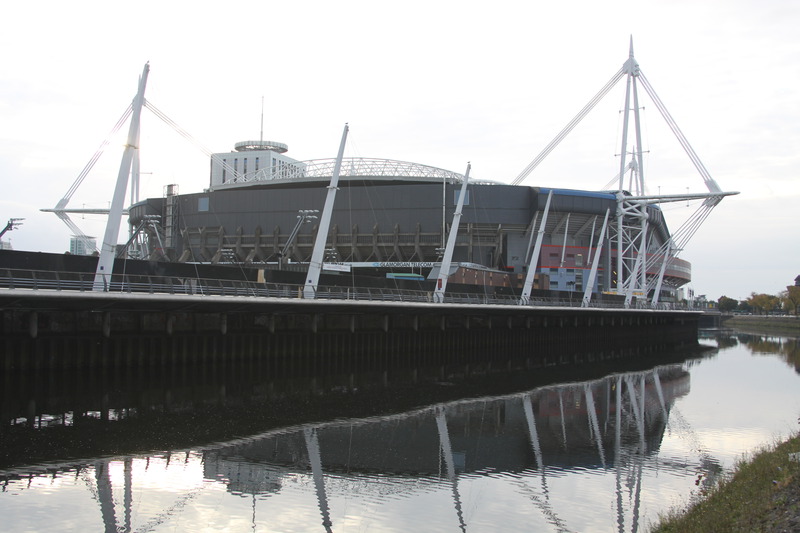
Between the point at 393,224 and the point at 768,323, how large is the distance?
10777 centimetres

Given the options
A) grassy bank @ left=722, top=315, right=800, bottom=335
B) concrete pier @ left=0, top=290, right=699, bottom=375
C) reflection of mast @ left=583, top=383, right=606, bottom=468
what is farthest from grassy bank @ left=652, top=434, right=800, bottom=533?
grassy bank @ left=722, top=315, right=800, bottom=335

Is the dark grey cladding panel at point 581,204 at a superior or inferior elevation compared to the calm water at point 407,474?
superior

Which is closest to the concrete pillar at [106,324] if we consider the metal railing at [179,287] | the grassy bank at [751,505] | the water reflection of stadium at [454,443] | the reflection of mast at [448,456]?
the metal railing at [179,287]


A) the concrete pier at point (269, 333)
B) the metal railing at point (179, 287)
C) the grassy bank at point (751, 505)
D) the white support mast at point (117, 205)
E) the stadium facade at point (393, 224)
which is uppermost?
the stadium facade at point (393, 224)

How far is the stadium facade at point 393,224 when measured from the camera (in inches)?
4213

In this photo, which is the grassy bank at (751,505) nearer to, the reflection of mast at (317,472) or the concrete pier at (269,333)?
the reflection of mast at (317,472)

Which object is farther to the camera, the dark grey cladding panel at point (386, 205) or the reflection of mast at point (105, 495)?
the dark grey cladding panel at point (386, 205)

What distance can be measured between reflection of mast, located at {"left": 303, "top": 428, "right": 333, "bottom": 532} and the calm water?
6 cm

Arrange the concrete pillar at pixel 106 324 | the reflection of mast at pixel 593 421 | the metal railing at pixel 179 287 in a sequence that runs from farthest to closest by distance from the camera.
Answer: the concrete pillar at pixel 106 324
the metal railing at pixel 179 287
the reflection of mast at pixel 593 421

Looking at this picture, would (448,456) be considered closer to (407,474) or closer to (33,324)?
(407,474)

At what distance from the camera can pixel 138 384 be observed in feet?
121

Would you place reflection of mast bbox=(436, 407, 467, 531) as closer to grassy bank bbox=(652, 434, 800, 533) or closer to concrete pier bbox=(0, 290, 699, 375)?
grassy bank bbox=(652, 434, 800, 533)

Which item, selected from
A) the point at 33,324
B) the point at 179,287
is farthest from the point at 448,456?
the point at 33,324

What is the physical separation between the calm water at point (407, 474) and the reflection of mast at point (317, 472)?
6cm
